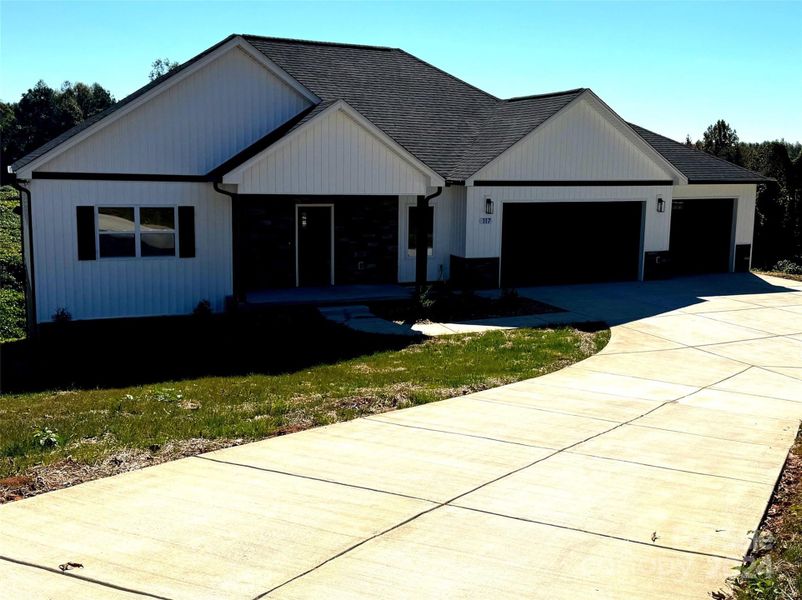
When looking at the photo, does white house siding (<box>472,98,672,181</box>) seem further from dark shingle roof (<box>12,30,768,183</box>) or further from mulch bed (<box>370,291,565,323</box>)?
mulch bed (<box>370,291,565,323</box>)

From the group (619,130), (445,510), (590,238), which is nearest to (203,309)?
(590,238)

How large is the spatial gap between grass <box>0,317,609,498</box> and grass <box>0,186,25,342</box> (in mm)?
7697

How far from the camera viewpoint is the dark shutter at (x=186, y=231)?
18328mm

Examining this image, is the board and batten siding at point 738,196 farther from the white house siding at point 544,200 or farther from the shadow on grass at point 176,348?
the shadow on grass at point 176,348

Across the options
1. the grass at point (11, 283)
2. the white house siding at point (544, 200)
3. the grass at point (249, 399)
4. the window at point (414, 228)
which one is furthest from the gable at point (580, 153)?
the grass at point (11, 283)

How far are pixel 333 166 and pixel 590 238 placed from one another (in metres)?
8.54

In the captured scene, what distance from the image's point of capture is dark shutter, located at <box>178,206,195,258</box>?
18328 millimetres

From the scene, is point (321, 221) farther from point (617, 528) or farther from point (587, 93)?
point (617, 528)

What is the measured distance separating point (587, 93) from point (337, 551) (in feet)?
58.7

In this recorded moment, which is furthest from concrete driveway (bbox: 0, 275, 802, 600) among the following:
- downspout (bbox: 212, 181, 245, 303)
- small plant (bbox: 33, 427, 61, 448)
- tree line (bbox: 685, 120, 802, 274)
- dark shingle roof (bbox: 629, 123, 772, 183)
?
tree line (bbox: 685, 120, 802, 274)

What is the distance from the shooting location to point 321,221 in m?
20.6

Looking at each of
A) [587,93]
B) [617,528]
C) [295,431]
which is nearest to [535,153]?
[587,93]

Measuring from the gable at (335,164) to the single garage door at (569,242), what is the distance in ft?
14.2

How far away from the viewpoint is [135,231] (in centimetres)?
1792
